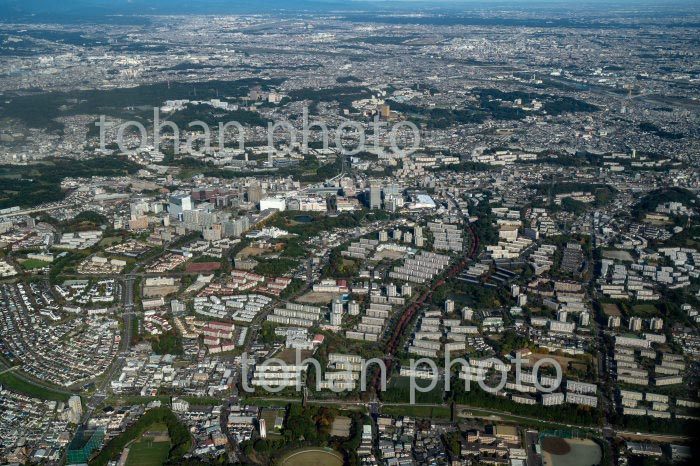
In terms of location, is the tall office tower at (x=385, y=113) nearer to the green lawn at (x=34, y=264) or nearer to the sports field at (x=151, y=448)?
the green lawn at (x=34, y=264)

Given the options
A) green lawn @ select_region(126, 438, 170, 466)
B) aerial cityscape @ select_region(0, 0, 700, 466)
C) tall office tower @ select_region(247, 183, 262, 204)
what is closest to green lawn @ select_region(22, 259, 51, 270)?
aerial cityscape @ select_region(0, 0, 700, 466)

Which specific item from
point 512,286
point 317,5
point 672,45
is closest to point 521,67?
point 672,45

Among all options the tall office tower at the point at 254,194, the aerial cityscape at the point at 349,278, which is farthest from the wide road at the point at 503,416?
the tall office tower at the point at 254,194

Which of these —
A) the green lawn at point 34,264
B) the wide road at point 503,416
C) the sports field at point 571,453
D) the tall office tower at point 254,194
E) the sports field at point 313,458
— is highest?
the tall office tower at point 254,194

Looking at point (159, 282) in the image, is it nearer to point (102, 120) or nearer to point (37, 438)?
point (37, 438)

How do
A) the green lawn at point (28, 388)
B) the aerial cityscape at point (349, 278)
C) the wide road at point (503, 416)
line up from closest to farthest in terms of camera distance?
the wide road at point (503, 416), the aerial cityscape at point (349, 278), the green lawn at point (28, 388)
